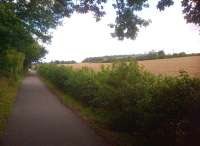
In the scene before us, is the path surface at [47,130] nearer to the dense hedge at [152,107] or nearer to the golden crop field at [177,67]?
the dense hedge at [152,107]

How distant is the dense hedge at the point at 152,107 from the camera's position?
8.71 m

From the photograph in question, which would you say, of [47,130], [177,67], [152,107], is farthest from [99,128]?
[177,67]

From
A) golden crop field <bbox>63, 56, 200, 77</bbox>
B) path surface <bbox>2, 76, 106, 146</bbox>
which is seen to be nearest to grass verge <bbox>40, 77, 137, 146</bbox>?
path surface <bbox>2, 76, 106, 146</bbox>

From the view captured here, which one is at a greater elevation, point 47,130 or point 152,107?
point 152,107

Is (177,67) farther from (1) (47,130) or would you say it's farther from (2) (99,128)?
(1) (47,130)

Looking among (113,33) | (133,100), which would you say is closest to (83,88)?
(133,100)

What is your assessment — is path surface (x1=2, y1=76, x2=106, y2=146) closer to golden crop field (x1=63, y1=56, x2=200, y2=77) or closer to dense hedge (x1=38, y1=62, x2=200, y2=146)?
dense hedge (x1=38, y1=62, x2=200, y2=146)

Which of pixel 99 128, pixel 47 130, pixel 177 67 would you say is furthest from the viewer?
pixel 177 67

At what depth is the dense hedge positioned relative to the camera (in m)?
8.71

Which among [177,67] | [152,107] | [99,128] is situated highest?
[177,67]

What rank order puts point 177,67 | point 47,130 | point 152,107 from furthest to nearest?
1. point 177,67
2. point 47,130
3. point 152,107

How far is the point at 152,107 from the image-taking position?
1026 cm

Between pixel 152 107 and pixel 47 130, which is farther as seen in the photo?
pixel 47 130

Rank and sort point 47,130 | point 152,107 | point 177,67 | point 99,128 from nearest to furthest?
point 152,107, point 47,130, point 99,128, point 177,67
